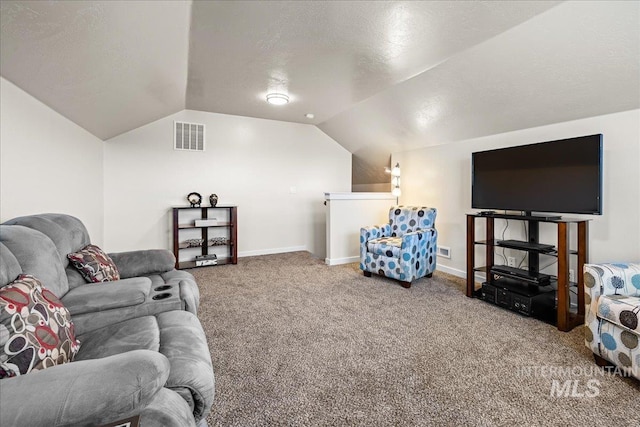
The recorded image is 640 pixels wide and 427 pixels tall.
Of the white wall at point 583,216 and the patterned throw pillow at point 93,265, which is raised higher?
the white wall at point 583,216

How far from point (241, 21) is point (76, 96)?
4.87ft

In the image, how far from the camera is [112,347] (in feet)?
4.07

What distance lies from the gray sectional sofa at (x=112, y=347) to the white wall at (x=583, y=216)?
3205mm

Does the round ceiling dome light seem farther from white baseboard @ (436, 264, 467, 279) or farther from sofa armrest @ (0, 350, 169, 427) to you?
sofa armrest @ (0, 350, 169, 427)

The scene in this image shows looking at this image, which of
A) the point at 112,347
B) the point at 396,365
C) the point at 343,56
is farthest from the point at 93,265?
the point at 343,56

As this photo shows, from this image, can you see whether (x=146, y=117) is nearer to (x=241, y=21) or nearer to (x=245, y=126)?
(x=245, y=126)

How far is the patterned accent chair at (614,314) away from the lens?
5.38ft

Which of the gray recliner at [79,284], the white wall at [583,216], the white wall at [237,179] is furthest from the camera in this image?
the white wall at [237,179]

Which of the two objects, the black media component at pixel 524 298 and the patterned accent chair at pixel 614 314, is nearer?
the patterned accent chair at pixel 614 314

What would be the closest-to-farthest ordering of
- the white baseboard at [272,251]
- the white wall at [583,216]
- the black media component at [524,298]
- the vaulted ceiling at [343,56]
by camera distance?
the vaulted ceiling at [343,56]
the white wall at [583,216]
the black media component at [524,298]
the white baseboard at [272,251]

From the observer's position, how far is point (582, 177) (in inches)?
95.5

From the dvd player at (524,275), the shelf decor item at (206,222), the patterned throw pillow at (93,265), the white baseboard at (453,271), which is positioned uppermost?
the shelf decor item at (206,222)

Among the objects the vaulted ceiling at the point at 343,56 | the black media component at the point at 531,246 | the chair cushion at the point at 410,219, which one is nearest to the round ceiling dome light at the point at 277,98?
the vaulted ceiling at the point at 343,56

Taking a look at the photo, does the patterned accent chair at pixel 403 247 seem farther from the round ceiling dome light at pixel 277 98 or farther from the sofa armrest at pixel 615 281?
the round ceiling dome light at pixel 277 98
